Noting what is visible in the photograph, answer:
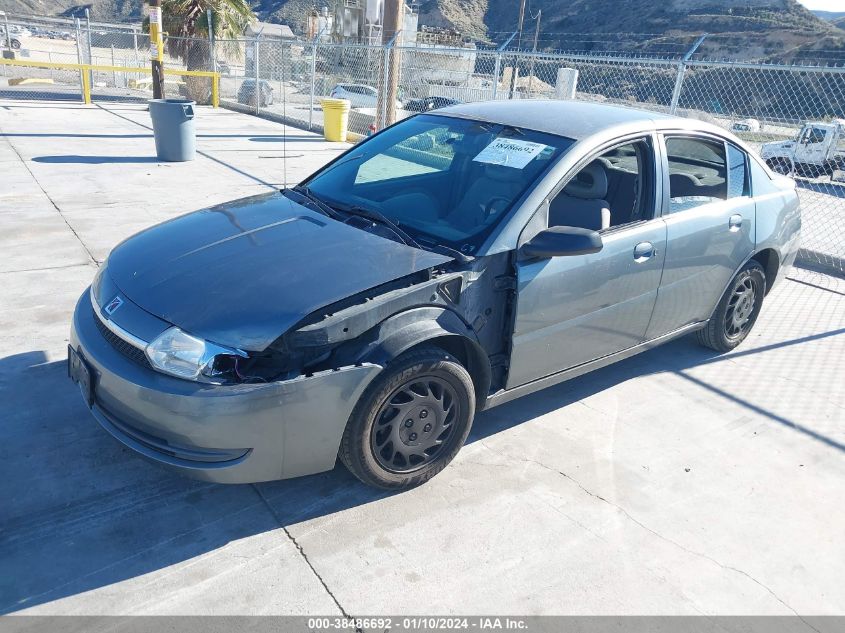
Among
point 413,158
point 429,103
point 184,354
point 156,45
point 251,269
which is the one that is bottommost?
point 184,354

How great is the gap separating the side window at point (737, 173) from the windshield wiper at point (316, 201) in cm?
268

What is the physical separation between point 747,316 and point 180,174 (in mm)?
8187

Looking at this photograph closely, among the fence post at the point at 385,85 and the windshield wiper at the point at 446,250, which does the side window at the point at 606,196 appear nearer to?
the windshield wiper at the point at 446,250

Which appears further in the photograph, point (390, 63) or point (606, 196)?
point (390, 63)

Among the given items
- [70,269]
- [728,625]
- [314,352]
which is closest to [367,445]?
[314,352]

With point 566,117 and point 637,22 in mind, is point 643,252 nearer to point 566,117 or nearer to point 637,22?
point 566,117

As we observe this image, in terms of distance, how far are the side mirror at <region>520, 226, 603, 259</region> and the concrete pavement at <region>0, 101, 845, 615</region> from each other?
3.69 ft

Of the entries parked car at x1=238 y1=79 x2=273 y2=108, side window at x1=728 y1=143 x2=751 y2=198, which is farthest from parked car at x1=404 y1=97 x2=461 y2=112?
side window at x1=728 y1=143 x2=751 y2=198

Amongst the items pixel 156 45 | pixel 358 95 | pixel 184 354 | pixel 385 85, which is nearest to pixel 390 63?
pixel 385 85

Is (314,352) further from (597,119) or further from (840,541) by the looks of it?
(840,541)

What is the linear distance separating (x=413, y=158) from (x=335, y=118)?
1097 cm

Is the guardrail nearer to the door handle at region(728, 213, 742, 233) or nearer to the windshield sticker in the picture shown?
the windshield sticker

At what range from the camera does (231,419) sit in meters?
2.68

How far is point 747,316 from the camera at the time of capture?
5.13 meters
